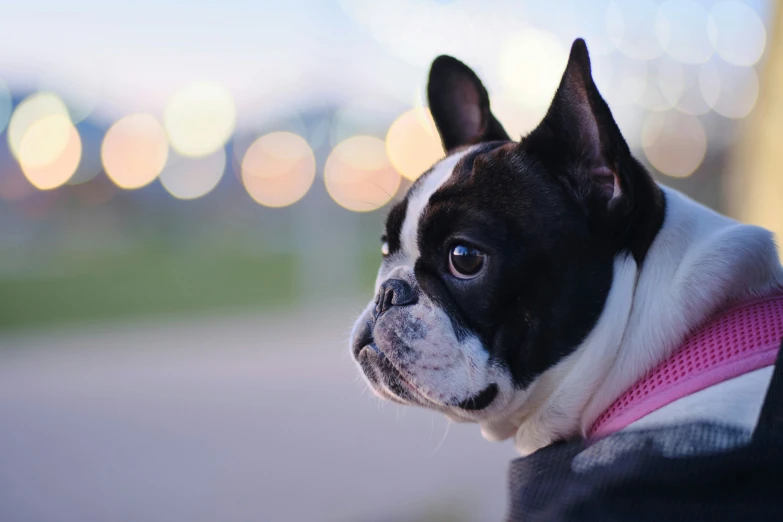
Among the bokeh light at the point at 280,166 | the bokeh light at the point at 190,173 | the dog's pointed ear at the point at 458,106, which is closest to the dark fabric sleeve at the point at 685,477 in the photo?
the dog's pointed ear at the point at 458,106

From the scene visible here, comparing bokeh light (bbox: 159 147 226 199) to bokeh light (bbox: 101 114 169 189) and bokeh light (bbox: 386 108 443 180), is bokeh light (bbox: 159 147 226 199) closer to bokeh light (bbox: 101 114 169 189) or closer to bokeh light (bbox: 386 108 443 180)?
bokeh light (bbox: 101 114 169 189)

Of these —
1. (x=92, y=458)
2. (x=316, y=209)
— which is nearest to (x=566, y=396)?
(x=92, y=458)

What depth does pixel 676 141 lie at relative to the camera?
6.11 m

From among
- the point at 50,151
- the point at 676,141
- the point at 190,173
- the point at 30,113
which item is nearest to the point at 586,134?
the point at 676,141

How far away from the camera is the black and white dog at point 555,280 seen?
1170 millimetres

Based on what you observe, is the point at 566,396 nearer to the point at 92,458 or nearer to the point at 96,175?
the point at 92,458

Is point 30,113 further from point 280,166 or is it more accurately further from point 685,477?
point 685,477

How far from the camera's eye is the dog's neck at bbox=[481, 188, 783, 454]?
1136 millimetres

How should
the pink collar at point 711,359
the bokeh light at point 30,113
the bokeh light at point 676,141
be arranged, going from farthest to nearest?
the bokeh light at point 30,113 < the bokeh light at point 676,141 < the pink collar at point 711,359

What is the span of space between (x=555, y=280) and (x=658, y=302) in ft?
0.53

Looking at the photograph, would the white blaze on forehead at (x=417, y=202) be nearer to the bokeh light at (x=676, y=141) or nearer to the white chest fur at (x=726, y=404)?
the white chest fur at (x=726, y=404)

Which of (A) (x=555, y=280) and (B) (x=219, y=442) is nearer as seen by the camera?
(A) (x=555, y=280)

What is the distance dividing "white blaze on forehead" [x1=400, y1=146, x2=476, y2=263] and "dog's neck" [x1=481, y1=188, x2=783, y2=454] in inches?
14.2

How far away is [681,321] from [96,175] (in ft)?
25.2
